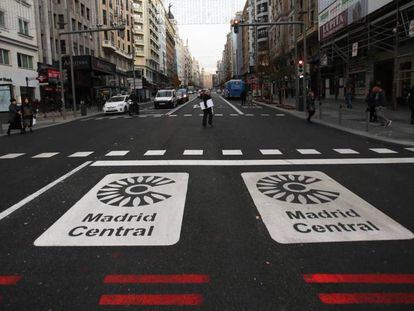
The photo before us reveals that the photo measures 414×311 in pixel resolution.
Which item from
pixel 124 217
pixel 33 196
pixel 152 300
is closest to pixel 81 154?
pixel 33 196

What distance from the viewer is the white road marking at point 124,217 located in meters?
5.02

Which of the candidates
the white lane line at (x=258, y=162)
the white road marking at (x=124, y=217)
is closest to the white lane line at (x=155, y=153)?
the white lane line at (x=258, y=162)

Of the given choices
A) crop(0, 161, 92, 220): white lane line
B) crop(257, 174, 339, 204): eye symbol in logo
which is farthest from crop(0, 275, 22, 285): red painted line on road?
crop(257, 174, 339, 204): eye symbol in logo

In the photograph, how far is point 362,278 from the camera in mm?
3926

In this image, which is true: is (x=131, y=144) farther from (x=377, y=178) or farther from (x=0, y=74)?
(x=0, y=74)

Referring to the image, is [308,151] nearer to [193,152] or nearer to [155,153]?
[193,152]

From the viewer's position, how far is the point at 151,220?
18.7ft

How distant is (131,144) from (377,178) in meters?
8.20

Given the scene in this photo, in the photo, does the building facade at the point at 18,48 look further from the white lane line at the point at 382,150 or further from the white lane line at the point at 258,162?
the white lane line at the point at 382,150

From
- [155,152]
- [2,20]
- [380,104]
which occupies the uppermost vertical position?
[2,20]

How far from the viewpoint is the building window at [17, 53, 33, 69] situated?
3597cm

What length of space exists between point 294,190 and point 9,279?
15.1 ft

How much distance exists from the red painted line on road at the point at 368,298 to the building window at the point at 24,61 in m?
37.0

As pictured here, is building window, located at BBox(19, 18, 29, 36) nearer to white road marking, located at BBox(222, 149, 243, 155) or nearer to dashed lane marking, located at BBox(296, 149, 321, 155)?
white road marking, located at BBox(222, 149, 243, 155)
